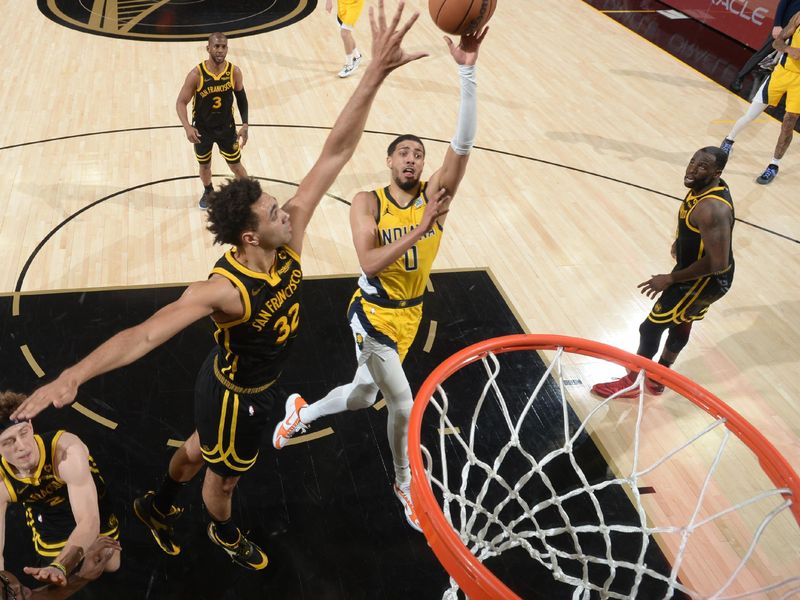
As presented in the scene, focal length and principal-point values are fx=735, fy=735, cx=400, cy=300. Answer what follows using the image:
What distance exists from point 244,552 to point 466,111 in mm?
2310

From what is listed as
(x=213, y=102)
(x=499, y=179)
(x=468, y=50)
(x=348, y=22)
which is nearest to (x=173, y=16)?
(x=348, y=22)

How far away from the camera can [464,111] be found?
3.20m

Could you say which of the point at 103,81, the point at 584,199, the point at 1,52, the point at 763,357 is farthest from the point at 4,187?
the point at 763,357

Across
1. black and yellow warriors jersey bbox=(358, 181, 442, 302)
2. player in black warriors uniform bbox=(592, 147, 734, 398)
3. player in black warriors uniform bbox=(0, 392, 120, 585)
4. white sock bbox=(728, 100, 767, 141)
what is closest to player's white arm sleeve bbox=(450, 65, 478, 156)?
black and yellow warriors jersey bbox=(358, 181, 442, 302)

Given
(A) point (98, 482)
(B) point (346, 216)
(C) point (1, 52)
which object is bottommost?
(C) point (1, 52)

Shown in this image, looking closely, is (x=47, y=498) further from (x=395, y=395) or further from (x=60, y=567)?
(x=395, y=395)

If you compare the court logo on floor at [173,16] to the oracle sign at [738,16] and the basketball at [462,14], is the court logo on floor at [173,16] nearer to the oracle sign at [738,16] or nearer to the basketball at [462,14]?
the oracle sign at [738,16]

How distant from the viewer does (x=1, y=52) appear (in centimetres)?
910

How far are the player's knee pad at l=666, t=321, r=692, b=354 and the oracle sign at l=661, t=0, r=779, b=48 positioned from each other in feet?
26.1

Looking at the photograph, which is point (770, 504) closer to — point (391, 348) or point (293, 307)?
point (391, 348)

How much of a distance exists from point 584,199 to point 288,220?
180 inches

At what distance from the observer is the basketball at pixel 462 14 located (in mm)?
3475

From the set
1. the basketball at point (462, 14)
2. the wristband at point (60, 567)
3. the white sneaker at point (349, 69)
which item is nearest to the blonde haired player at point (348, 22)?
the white sneaker at point (349, 69)

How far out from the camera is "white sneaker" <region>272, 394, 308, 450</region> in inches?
162
